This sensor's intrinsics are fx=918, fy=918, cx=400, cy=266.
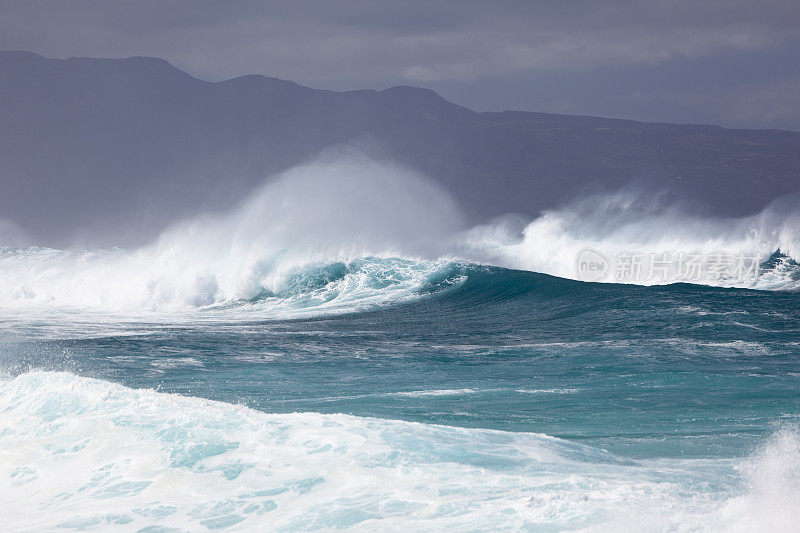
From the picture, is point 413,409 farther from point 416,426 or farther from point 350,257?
point 350,257

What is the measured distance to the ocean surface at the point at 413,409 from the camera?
603 centimetres

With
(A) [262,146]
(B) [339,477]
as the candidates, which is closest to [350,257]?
(B) [339,477]

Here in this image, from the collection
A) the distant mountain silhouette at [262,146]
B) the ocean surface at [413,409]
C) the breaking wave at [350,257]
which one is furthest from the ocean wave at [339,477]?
the distant mountain silhouette at [262,146]

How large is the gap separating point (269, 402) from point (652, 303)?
10785 millimetres

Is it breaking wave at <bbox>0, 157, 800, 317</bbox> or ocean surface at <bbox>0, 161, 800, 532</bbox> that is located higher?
breaking wave at <bbox>0, 157, 800, 317</bbox>

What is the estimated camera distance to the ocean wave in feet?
18.8

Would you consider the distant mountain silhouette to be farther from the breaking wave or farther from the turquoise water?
the turquoise water

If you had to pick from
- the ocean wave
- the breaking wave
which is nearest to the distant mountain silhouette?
the breaking wave

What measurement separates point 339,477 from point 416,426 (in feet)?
4.34

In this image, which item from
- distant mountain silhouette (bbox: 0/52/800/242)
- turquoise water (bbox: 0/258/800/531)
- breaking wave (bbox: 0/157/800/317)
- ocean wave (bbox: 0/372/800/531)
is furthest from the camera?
distant mountain silhouette (bbox: 0/52/800/242)

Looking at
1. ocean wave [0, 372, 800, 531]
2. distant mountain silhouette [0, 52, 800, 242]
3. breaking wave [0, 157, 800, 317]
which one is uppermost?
distant mountain silhouette [0, 52, 800, 242]

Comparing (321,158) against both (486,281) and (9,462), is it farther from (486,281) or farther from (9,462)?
(9,462)

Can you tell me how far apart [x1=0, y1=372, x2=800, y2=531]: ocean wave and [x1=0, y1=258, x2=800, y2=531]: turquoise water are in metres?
0.02

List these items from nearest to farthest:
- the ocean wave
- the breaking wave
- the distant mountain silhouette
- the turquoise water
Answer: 1. the ocean wave
2. the turquoise water
3. the breaking wave
4. the distant mountain silhouette
